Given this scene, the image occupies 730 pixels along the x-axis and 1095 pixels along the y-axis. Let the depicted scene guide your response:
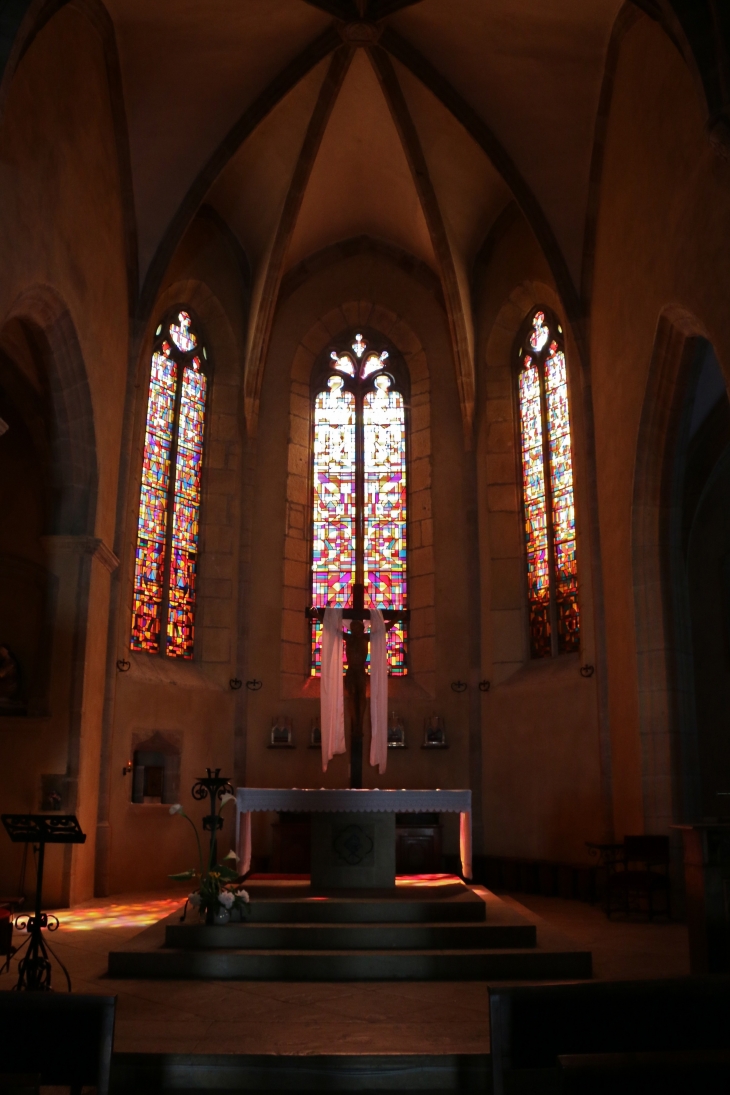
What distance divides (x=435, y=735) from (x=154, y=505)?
203 inches

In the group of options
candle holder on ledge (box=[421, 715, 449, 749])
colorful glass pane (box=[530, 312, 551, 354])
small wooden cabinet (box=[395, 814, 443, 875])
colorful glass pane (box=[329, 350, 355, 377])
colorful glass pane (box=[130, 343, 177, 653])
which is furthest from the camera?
colorful glass pane (box=[329, 350, 355, 377])

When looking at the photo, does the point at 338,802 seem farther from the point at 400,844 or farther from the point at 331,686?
the point at 400,844

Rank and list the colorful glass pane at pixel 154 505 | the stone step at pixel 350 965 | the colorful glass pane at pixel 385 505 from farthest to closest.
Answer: the colorful glass pane at pixel 385 505, the colorful glass pane at pixel 154 505, the stone step at pixel 350 965

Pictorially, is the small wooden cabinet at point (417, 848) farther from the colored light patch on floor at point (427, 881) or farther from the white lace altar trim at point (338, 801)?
the white lace altar trim at point (338, 801)

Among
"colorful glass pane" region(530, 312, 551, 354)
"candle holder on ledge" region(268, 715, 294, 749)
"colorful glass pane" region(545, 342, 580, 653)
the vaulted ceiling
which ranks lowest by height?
"candle holder on ledge" region(268, 715, 294, 749)

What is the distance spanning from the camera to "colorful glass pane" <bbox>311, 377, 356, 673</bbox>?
14789 millimetres

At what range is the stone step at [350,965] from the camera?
636 cm

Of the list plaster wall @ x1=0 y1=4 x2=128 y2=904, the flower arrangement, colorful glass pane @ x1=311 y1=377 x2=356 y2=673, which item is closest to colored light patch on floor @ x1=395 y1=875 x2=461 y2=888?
the flower arrangement

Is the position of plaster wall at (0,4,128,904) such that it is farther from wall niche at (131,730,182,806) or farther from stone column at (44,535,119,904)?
wall niche at (131,730,182,806)

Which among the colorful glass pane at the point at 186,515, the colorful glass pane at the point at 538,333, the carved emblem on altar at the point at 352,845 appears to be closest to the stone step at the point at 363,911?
the carved emblem on altar at the point at 352,845

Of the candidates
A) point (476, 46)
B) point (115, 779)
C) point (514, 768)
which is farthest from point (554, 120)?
point (115, 779)

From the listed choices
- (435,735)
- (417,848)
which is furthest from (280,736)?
(417,848)

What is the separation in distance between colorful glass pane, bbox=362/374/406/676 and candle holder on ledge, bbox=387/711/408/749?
86cm

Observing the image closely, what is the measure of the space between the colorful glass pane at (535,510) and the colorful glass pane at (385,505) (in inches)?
80.1
